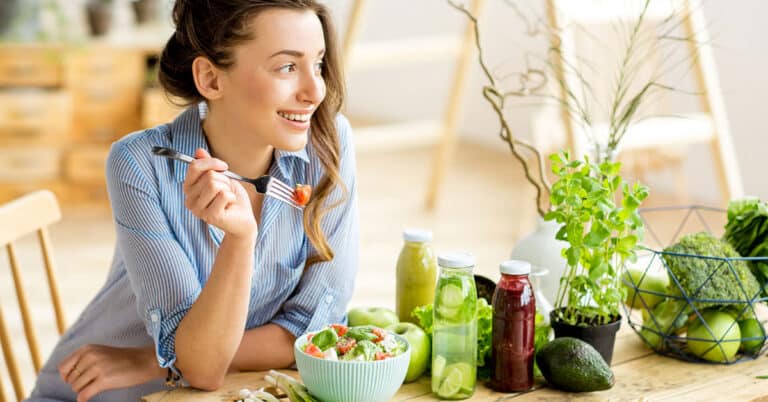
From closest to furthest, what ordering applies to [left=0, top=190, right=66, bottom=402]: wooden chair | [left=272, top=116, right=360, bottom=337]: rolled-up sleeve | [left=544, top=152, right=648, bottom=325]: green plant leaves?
[left=544, top=152, right=648, bottom=325]: green plant leaves, [left=272, top=116, right=360, bottom=337]: rolled-up sleeve, [left=0, top=190, right=66, bottom=402]: wooden chair

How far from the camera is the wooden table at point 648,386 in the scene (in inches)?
56.6

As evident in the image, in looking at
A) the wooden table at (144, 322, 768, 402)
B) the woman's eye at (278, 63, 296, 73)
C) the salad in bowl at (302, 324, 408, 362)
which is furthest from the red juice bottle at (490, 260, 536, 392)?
the woman's eye at (278, 63, 296, 73)

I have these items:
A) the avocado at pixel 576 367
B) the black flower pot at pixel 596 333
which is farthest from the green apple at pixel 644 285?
the avocado at pixel 576 367

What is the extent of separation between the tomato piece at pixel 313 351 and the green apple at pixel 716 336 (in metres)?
0.59

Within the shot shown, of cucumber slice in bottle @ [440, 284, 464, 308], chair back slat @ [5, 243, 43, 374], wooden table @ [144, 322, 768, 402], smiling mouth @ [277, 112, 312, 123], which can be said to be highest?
smiling mouth @ [277, 112, 312, 123]

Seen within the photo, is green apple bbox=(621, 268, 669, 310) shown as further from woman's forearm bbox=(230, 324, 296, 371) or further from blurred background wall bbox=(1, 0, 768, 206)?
blurred background wall bbox=(1, 0, 768, 206)

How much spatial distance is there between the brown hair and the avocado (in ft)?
1.49

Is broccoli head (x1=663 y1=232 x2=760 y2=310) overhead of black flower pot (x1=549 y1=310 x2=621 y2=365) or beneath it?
overhead

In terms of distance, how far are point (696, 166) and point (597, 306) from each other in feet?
11.2

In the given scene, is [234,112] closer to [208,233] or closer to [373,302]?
[208,233]

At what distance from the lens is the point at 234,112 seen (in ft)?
5.30

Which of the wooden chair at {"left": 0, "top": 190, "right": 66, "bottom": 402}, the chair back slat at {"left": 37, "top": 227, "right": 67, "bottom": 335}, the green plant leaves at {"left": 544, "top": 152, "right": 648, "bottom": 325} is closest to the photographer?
the green plant leaves at {"left": 544, "top": 152, "right": 648, "bottom": 325}

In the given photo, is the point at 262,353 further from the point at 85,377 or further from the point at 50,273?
the point at 50,273

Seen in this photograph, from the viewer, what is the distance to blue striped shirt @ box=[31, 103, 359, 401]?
1.55 meters
